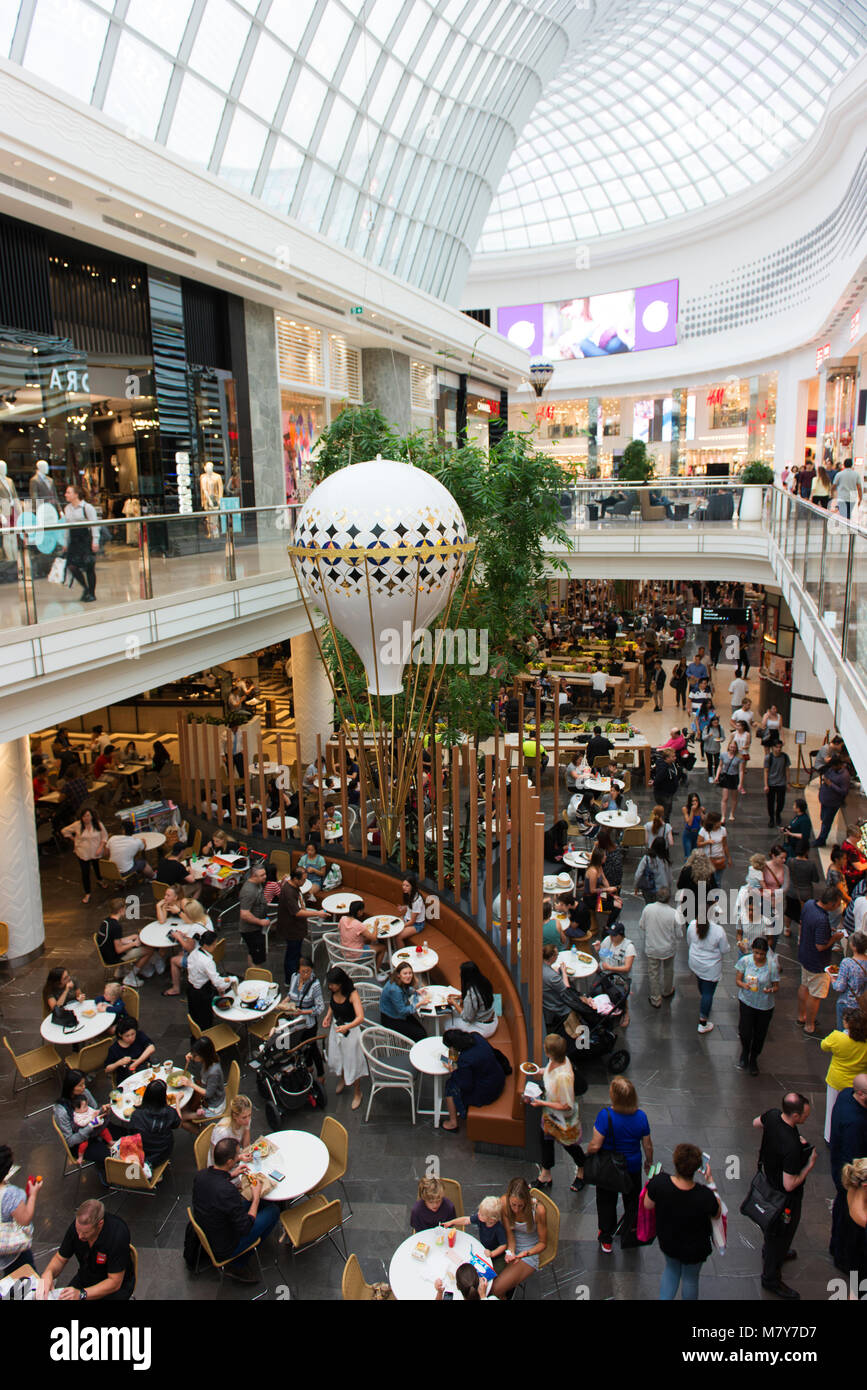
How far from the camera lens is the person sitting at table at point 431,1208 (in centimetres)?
524

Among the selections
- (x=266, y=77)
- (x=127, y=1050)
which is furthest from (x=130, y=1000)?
(x=266, y=77)

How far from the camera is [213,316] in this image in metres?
15.8

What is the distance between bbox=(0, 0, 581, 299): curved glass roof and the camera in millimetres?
12875

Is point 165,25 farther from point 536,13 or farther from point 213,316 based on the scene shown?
point 536,13

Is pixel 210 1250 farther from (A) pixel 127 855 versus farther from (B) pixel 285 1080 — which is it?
(A) pixel 127 855

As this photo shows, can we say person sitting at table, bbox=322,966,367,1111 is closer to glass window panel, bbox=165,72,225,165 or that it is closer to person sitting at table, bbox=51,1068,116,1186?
person sitting at table, bbox=51,1068,116,1186

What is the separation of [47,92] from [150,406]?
510 centimetres

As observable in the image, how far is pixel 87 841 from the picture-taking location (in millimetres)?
11516

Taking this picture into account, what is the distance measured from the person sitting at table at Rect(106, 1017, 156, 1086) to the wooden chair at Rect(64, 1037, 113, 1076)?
0.12m

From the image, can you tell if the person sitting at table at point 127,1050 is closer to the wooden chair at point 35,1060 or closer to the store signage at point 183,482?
the wooden chair at point 35,1060

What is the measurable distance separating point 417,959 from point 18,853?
4353 millimetres

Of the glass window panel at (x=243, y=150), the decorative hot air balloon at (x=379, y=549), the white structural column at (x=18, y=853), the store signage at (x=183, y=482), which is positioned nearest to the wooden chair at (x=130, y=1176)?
the white structural column at (x=18, y=853)

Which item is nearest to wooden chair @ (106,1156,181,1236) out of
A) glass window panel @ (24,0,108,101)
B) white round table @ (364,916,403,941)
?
white round table @ (364,916,403,941)

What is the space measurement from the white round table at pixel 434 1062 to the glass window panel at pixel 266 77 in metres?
15.9
